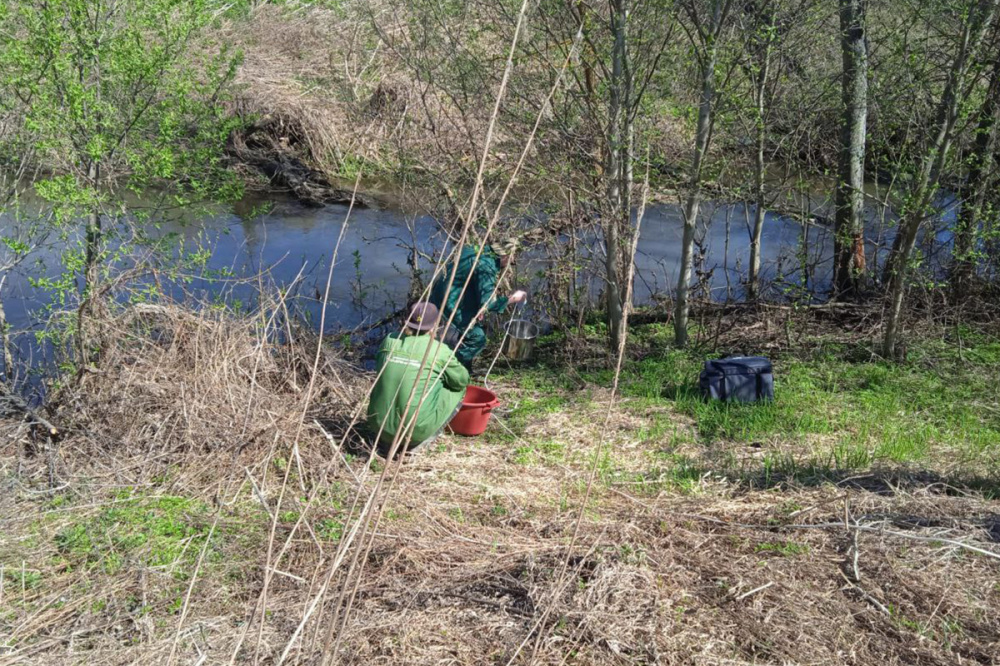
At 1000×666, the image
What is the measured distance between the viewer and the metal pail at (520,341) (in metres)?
8.98

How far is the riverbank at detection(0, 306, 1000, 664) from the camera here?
3799 millimetres

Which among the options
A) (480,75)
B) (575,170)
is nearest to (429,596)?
(575,170)

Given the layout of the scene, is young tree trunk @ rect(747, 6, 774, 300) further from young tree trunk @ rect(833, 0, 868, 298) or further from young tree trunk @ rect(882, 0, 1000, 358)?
young tree trunk @ rect(882, 0, 1000, 358)

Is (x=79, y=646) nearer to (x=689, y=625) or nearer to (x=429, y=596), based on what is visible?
(x=429, y=596)

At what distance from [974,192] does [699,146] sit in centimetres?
289

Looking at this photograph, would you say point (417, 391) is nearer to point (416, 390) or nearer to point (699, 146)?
point (416, 390)

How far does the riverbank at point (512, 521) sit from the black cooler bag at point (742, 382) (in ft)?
0.57

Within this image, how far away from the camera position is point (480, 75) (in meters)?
8.66

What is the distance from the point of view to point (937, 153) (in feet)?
25.6

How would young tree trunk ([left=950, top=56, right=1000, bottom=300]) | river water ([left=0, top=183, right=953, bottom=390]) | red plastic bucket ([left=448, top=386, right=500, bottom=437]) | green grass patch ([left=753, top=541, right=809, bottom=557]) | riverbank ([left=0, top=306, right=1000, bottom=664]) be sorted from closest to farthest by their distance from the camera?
riverbank ([left=0, top=306, right=1000, bottom=664]) → green grass patch ([left=753, top=541, right=809, bottom=557]) → red plastic bucket ([left=448, top=386, right=500, bottom=437]) → young tree trunk ([left=950, top=56, right=1000, bottom=300]) → river water ([left=0, top=183, right=953, bottom=390])

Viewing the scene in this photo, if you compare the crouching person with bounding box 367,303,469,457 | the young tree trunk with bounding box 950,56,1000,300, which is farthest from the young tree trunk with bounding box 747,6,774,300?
the crouching person with bounding box 367,303,469,457

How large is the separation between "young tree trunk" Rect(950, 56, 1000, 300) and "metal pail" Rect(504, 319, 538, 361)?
3899 mm

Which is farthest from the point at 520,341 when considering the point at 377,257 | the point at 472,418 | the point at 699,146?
the point at 377,257

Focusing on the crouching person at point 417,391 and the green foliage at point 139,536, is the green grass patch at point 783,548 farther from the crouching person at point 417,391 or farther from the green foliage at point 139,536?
the green foliage at point 139,536
